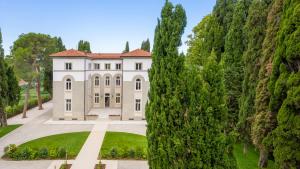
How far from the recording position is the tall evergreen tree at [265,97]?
13.9 meters

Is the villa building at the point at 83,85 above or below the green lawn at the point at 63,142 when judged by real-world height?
above

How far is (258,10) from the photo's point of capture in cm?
1833

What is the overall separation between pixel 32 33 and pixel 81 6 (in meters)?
16.2

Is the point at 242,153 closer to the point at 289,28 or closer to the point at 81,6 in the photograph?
the point at 289,28

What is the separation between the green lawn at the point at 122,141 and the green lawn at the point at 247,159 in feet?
22.7

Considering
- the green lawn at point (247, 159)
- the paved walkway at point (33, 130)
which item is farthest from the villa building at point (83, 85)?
the green lawn at point (247, 159)

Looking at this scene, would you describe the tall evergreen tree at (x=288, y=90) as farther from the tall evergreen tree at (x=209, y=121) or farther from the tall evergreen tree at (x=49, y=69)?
the tall evergreen tree at (x=49, y=69)

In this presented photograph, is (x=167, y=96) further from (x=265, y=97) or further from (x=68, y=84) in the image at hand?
(x=68, y=84)

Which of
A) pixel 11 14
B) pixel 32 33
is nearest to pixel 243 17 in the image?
pixel 11 14

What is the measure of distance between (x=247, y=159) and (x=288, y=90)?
27.2 feet

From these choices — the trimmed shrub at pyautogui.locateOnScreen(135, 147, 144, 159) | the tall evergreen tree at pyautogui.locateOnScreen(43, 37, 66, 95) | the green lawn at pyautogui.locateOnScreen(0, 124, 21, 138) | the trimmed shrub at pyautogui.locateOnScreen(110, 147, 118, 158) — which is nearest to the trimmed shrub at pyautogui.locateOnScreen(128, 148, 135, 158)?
the trimmed shrub at pyautogui.locateOnScreen(135, 147, 144, 159)

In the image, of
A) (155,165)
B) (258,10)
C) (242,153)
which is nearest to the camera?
(155,165)

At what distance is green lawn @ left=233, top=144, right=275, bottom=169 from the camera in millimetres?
16944

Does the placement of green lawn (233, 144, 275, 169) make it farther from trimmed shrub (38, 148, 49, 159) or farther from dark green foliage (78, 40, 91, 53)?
dark green foliage (78, 40, 91, 53)
